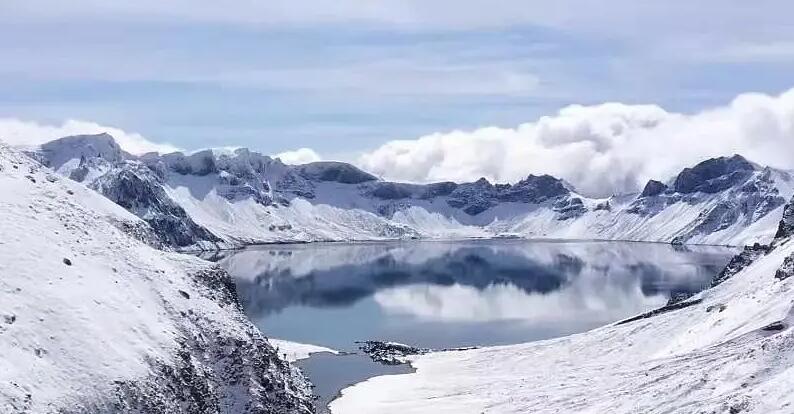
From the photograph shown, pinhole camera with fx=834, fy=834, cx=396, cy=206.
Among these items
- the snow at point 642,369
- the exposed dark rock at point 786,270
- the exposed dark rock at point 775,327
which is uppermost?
the exposed dark rock at point 786,270

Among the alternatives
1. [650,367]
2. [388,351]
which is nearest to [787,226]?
[650,367]

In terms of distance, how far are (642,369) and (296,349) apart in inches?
2884

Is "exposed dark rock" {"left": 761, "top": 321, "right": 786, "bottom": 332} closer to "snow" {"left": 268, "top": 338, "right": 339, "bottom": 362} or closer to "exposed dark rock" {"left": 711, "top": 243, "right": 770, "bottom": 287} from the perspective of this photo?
"exposed dark rock" {"left": 711, "top": 243, "right": 770, "bottom": 287}

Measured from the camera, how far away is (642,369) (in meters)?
95.9

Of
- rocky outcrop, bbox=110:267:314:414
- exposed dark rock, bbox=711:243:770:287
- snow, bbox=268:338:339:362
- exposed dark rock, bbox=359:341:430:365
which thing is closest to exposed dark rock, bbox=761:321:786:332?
rocky outcrop, bbox=110:267:314:414

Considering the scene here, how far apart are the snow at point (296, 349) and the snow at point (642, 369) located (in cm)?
2030

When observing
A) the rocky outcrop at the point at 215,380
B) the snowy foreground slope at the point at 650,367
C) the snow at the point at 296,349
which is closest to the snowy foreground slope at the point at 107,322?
the rocky outcrop at the point at 215,380

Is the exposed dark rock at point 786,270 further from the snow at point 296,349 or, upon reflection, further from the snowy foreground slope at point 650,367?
the snow at point 296,349

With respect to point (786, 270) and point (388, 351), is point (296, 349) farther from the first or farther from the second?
point (786, 270)

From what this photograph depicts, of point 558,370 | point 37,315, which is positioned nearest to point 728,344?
point 558,370

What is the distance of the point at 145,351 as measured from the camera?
192 ft

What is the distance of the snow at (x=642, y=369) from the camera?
7175 cm

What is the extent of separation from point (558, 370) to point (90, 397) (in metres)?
76.5

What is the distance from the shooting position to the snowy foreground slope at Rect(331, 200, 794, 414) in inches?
2830
